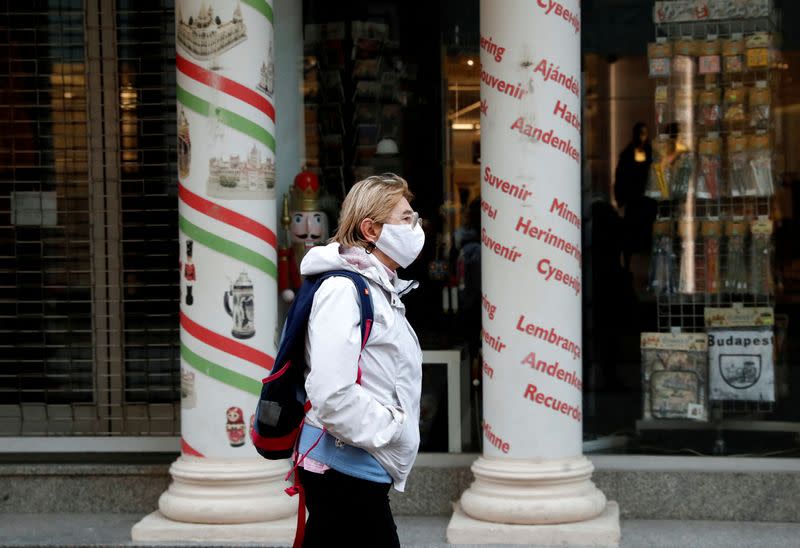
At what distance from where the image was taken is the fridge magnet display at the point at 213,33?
7094mm

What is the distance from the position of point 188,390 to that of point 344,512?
322 cm

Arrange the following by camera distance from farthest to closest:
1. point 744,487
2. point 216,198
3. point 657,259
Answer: point 657,259 < point 744,487 < point 216,198

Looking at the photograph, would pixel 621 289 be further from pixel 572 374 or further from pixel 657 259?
pixel 572 374

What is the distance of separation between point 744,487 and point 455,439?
1719 mm

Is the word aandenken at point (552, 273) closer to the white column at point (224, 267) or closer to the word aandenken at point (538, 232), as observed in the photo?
the word aandenken at point (538, 232)

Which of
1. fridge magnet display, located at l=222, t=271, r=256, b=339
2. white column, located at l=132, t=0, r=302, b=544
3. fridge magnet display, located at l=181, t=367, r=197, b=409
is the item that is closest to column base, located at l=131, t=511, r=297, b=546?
white column, located at l=132, t=0, r=302, b=544

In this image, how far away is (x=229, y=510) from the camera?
714cm

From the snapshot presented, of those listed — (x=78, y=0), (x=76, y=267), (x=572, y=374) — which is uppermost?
(x=78, y=0)

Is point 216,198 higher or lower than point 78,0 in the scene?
lower

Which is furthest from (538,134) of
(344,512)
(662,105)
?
(344,512)

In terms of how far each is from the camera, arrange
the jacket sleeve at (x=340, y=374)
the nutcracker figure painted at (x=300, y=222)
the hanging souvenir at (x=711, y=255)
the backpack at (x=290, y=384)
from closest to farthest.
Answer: the jacket sleeve at (x=340, y=374)
the backpack at (x=290, y=384)
the nutcracker figure painted at (x=300, y=222)
the hanging souvenir at (x=711, y=255)

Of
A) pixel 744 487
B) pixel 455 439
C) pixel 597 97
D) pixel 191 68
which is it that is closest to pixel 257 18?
pixel 191 68

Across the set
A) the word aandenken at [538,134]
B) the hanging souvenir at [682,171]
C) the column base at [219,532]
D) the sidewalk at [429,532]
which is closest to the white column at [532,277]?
the word aandenken at [538,134]

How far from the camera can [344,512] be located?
Result: 4.17 meters
